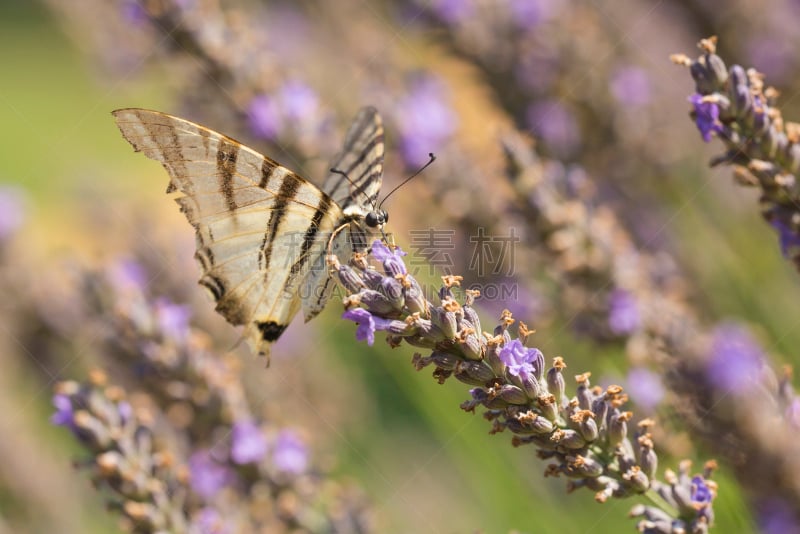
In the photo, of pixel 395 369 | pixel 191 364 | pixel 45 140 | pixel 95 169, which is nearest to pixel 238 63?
pixel 191 364

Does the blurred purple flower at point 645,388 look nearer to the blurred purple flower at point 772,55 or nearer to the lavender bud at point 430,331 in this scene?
the lavender bud at point 430,331

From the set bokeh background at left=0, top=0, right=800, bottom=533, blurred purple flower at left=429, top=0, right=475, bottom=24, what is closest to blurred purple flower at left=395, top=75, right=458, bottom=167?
bokeh background at left=0, top=0, right=800, bottom=533

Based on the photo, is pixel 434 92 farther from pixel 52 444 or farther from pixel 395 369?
pixel 52 444

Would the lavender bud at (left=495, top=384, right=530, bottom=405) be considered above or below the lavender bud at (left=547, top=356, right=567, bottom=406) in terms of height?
below

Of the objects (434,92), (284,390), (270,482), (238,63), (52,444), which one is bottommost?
(52,444)

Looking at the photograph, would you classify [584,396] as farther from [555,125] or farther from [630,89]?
[630,89]

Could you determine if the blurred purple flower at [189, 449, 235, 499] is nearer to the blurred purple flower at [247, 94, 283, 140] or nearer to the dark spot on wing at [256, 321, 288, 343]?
the dark spot on wing at [256, 321, 288, 343]

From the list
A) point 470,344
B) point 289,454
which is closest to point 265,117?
point 289,454
